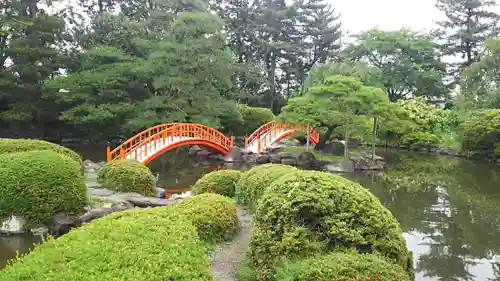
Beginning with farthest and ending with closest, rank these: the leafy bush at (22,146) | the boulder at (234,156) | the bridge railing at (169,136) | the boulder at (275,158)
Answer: the boulder at (234,156), the boulder at (275,158), the bridge railing at (169,136), the leafy bush at (22,146)

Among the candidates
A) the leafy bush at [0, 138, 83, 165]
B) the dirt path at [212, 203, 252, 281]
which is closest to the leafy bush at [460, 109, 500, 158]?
the dirt path at [212, 203, 252, 281]

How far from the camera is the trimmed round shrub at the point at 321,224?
4.82 metres

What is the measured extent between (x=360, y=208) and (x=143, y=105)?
17755 mm

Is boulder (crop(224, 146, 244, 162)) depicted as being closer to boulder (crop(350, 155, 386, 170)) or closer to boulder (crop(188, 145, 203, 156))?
boulder (crop(188, 145, 203, 156))

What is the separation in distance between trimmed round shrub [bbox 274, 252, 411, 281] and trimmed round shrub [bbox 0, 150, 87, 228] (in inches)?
201

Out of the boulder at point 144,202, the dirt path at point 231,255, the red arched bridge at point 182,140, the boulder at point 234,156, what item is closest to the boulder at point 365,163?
the red arched bridge at point 182,140

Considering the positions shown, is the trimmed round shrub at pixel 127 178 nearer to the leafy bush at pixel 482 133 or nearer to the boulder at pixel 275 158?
the boulder at pixel 275 158

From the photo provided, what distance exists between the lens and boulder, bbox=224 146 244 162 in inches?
812

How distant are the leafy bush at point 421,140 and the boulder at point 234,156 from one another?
35.7ft

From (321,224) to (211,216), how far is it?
215 centimetres

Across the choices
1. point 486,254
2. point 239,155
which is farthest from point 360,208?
point 239,155

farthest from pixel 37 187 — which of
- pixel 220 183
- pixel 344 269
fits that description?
pixel 344 269

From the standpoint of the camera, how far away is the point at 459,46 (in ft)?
109

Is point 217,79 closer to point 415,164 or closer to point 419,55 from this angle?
point 415,164
